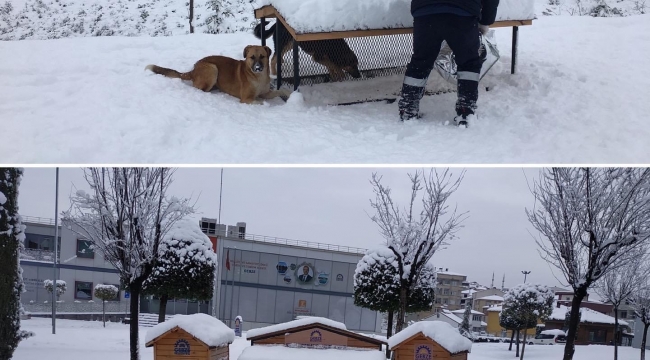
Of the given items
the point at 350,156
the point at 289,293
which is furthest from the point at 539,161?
the point at 289,293

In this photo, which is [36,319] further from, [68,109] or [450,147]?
[450,147]

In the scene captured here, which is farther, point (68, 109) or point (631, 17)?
point (631, 17)

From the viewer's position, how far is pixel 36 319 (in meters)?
3.85

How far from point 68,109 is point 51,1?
184cm

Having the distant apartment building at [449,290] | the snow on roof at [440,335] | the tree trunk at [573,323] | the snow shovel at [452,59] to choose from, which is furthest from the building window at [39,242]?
the tree trunk at [573,323]

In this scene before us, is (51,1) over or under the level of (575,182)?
over

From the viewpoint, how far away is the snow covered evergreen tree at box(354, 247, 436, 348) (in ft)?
13.1

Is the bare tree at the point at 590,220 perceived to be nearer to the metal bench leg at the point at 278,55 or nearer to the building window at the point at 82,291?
the metal bench leg at the point at 278,55

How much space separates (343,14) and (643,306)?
227 centimetres

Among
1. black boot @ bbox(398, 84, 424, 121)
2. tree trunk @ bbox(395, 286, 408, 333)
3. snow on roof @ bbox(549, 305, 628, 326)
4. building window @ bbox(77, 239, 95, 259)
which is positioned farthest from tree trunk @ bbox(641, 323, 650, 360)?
building window @ bbox(77, 239, 95, 259)

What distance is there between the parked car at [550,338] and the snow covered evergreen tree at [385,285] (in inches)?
26.4

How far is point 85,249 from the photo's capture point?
157 inches

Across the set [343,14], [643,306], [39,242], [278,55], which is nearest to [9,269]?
[39,242]

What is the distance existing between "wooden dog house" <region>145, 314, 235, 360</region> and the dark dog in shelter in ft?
5.13
